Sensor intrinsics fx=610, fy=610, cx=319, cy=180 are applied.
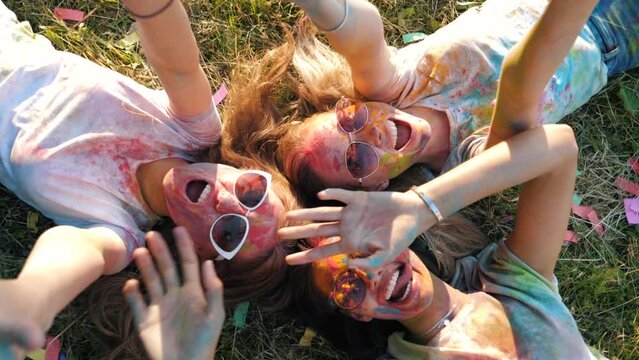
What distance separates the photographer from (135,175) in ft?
11.2

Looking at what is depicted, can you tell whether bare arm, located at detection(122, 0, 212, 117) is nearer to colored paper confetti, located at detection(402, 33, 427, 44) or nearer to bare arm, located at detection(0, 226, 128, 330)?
bare arm, located at detection(0, 226, 128, 330)

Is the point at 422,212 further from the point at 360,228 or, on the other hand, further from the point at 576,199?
the point at 576,199

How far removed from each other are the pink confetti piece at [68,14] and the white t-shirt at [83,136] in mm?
653

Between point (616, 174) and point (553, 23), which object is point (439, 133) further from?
point (616, 174)

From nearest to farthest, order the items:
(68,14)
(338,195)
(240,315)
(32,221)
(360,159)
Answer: (338,195) < (360,159) < (32,221) < (240,315) < (68,14)

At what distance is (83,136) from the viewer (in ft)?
10.9

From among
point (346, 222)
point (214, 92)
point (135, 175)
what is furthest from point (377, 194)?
point (214, 92)

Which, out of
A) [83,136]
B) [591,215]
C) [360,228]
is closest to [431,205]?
[360,228]

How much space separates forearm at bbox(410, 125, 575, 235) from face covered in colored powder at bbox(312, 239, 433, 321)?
14.7 inches

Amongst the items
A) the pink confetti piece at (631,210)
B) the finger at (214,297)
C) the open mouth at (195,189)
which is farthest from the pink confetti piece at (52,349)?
the pink confetti piece at (631,210)

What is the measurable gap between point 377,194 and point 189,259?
0.92 meters

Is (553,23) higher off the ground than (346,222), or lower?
higher

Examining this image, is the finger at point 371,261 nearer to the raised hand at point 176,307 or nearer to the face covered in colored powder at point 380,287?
the face covered in colored powder at point 380,287

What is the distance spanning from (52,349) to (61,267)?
1.38 metres
